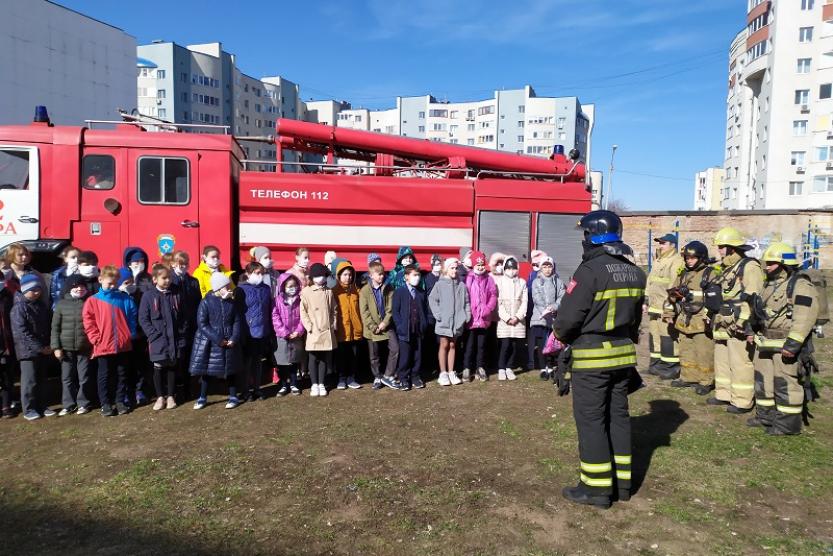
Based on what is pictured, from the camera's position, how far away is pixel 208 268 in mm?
6684

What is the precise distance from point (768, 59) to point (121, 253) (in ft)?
198

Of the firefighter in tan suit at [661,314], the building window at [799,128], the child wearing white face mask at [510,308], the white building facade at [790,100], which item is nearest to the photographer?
the child wearing white face mask at [510,308]

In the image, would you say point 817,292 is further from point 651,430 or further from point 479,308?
point 479,308

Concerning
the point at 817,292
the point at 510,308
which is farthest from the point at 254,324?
the point at 817,292

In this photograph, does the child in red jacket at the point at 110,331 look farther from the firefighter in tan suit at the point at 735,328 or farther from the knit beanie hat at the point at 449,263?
the firefighter in tan suit at the point at 735,328

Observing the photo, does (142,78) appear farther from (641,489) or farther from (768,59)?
(641,489)

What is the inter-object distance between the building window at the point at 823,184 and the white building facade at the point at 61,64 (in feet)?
186

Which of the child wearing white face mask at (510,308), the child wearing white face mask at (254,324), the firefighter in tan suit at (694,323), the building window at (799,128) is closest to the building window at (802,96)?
the building window at (799,128)

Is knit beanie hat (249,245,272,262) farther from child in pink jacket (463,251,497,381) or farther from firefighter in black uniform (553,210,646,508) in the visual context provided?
firefighter in black uniform (553,210,646,508)

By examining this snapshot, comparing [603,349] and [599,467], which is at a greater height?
[603,349]

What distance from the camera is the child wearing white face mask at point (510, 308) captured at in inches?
297

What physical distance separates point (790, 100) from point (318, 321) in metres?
57.0

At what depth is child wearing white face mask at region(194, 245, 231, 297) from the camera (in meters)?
6.48

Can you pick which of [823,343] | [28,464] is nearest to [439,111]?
[823,343]
